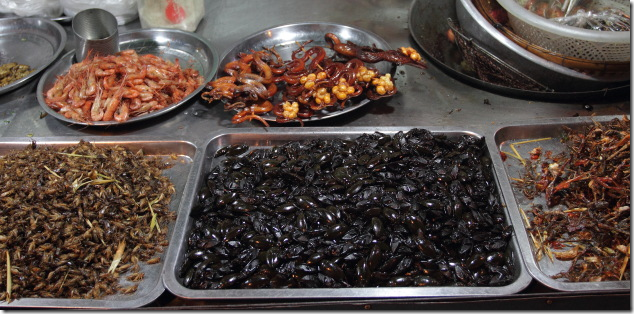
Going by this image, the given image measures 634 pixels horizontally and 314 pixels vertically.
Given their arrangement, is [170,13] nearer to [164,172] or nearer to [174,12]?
[174,12]

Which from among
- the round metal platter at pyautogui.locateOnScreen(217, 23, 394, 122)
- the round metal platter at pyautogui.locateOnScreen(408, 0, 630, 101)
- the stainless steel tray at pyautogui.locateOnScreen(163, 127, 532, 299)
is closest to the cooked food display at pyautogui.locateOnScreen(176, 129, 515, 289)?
the stainless steel tray at pyautogui.locateOnScreen(163, 127, 532, 299)

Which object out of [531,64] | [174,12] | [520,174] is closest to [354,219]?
[520,174]

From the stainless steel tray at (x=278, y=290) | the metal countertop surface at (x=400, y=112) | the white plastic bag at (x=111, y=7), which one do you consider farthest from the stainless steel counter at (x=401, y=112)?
the white plastic bag at (x=111, y=7)

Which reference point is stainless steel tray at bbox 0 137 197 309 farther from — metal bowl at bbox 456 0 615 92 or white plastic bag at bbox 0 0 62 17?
metal bowl at bbox 456 0 615 92

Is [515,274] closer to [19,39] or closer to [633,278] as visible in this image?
[633,278]

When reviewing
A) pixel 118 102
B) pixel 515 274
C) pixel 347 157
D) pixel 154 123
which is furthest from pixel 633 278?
pixel 118 102

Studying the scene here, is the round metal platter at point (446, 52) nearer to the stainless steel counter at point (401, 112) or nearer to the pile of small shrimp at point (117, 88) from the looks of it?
the stainless steel counter at point (401, 112)

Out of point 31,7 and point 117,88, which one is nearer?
point 117,88
